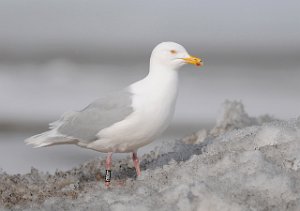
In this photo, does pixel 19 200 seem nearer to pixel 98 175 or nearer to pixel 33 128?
pixel 98 175

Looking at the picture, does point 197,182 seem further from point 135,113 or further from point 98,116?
point 98,116

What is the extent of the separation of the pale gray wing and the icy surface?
1.21 ft

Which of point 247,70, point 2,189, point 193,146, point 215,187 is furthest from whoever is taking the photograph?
point 247,70

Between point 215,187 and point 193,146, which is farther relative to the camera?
point 193,146

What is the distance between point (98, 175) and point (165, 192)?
222 centimetres

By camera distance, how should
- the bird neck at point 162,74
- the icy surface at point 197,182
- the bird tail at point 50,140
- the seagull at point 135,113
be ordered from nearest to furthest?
1. the icy surface at point 197,182
2. the seagull at point 135,113
3. the bird neck at point 162,74
4. the bird tail at point 50,140


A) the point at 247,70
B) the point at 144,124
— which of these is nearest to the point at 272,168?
the point at 144,124

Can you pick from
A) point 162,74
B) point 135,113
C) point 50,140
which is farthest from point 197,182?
point 50,140

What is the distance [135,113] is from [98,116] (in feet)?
1.26

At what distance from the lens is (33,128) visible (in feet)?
50.5

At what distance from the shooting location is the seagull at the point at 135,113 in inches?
259

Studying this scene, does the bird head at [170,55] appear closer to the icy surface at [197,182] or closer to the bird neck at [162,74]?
the bird neck at [162,74]

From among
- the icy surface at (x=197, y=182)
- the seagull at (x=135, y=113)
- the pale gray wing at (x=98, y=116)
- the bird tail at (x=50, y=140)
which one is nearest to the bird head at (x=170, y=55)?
the seagull at (x=135, y=113)

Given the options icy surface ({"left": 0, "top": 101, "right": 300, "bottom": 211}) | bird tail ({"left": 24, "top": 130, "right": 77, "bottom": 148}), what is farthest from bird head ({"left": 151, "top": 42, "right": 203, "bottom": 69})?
bird tail ({"left": 24, "top": 130, "right": 77, "bottom": 148})
